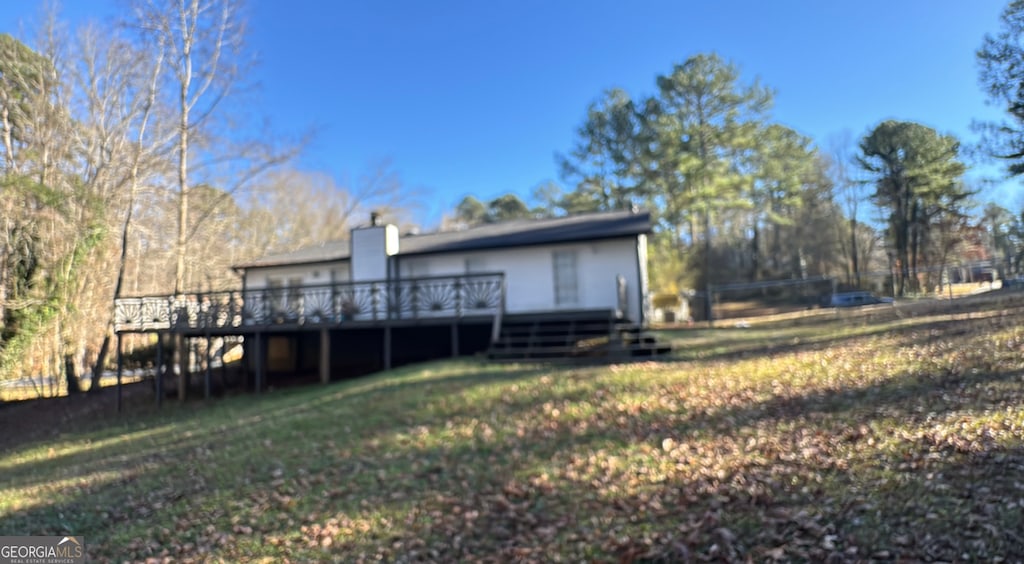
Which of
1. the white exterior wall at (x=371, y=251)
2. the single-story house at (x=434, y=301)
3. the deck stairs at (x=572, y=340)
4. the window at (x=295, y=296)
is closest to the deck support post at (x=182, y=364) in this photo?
the single-story house at (x=434, y=301)

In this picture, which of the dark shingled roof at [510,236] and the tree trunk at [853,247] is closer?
the dark shingled roof at [510,236]

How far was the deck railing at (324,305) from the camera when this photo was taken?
13695mm

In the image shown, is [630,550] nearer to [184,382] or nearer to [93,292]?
[184,382]

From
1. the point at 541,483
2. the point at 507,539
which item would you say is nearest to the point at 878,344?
the point at 541,483

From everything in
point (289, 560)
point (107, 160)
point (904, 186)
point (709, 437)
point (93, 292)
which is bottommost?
point (289, 560)

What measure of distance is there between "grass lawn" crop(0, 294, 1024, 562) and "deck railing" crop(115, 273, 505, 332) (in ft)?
14.1

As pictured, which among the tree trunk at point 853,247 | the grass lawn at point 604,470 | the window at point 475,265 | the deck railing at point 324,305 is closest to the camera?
the grass lawn at point 604,470

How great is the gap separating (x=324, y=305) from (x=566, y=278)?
260 inches

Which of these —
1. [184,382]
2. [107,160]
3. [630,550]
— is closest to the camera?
[630,550]

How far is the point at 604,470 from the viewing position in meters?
5.16

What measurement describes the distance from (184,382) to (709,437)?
14.5m

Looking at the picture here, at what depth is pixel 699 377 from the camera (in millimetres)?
8383

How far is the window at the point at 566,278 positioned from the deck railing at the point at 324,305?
5.95 feet

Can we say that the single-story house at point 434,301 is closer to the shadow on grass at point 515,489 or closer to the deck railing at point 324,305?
the deck railing at point 324,305
